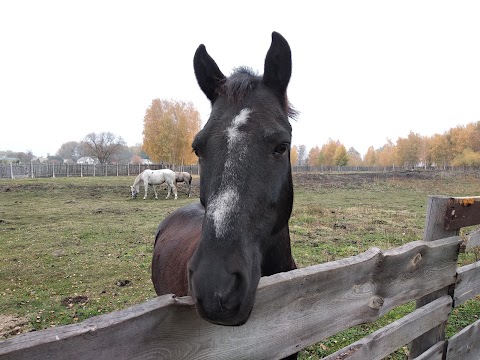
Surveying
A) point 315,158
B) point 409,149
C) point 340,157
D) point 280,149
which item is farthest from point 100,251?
point 315,158

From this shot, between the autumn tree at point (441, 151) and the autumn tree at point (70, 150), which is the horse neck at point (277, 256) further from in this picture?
the autumn tree at point (70, 150)

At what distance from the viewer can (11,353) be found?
0.86m

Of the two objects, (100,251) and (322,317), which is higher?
(322,317)

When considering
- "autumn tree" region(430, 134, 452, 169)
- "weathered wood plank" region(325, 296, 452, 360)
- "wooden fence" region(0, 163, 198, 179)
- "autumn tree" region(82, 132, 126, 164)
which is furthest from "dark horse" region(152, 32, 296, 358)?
"autumn tree" region(430, 134, 452, 169)

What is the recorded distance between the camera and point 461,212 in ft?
9.37

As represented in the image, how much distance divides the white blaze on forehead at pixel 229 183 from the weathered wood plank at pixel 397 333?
3.67ft

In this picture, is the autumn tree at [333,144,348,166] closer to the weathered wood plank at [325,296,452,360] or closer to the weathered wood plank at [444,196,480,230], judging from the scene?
the weathered wood plank at [444,196,480,230]

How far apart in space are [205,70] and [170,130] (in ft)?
125

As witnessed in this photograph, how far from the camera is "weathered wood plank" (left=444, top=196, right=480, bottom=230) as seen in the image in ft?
9.10

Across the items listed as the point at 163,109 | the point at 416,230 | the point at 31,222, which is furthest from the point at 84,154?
the point at 416,230

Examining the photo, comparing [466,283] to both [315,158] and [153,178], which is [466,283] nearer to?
[153,178]

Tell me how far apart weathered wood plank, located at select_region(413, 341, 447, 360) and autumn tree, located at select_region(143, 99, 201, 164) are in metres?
36.5

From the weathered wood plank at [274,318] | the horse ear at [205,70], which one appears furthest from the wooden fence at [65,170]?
the weathered wood plank at [274,318]

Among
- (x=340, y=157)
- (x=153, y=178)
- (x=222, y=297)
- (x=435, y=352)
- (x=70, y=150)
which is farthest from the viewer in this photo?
(x=70, y=150)
